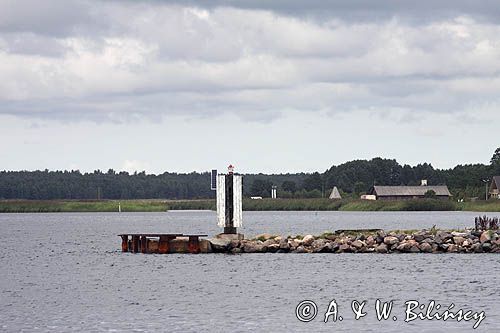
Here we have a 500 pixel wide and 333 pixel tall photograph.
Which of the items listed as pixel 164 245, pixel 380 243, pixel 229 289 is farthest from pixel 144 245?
pixel 229 289

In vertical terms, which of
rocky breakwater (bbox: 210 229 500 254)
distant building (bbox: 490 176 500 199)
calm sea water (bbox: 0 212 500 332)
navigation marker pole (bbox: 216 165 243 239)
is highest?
distant building (bbox: 490 176 500 199)

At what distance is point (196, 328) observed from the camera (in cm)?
3444

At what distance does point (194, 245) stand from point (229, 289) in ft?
56.4

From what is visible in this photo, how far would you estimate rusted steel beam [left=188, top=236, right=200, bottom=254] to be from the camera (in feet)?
205

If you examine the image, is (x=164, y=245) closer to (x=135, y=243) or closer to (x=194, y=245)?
(x=194, y=245)

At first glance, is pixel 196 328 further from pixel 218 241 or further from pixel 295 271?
pixel 218 241

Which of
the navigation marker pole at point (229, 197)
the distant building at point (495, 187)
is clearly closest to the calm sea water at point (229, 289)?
the navigation marker pole at point (229, 197)

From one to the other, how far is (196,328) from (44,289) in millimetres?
14523

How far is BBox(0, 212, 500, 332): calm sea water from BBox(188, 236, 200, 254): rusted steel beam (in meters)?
0.66

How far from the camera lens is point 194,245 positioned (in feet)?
206

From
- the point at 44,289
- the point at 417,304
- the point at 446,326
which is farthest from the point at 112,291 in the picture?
the point at 446,326

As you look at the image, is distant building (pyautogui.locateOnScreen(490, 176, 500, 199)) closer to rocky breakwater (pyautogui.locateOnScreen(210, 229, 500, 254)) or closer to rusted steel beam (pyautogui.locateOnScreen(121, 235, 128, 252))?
rusted steel beam (pyautogui.locateOnScreen(121, 235, 128, 252))

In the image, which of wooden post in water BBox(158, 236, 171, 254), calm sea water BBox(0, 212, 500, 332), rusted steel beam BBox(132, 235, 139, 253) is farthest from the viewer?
rusted steel beam BBox(132, 235, 139, 253)

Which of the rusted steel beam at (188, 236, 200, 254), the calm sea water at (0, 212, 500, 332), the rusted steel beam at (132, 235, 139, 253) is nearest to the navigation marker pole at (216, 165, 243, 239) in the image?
the rusted steel beam at (188, 236, 200, 254)
